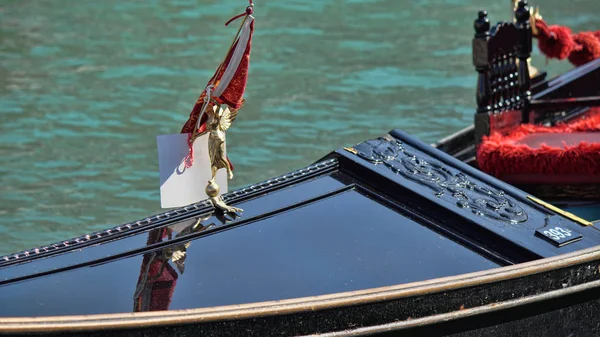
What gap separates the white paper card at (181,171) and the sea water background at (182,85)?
2422 mm

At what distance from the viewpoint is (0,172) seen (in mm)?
5270

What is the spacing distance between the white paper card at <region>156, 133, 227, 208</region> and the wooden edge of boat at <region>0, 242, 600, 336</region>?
0.38 meters

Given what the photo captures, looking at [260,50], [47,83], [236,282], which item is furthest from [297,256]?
[260,50]

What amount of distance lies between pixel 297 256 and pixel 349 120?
157 inches

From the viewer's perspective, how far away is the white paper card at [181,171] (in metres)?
2.14

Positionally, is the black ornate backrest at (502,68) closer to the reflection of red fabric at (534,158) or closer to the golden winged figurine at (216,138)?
the reflection of red fabric at (534,158)

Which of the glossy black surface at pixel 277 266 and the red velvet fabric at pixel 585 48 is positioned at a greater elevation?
the red velvet fabric at pixel 585 48

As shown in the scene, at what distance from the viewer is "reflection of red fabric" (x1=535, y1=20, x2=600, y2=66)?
12.7 ft

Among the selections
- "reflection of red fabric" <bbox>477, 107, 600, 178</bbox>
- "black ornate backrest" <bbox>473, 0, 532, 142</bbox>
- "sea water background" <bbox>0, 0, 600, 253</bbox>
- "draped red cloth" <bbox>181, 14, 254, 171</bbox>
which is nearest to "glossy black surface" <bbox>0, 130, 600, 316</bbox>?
"draped red cloth" <bbox>181, 14, 254, 171</bbox>

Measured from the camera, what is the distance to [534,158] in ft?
9.70

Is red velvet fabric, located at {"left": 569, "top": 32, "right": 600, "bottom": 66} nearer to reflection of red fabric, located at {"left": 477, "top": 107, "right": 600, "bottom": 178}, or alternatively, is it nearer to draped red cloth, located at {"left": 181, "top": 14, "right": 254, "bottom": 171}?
reflection of red fabric, located at {"left": 477, "top": 107, "right": 600, "bottom": 178}

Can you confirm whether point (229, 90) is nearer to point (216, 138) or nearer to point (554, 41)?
point (216, 138)

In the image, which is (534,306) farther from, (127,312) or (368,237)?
(127,312)

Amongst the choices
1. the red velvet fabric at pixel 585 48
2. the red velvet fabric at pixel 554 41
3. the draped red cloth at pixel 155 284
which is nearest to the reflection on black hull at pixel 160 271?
the draped red cloth at pixel 155 284
